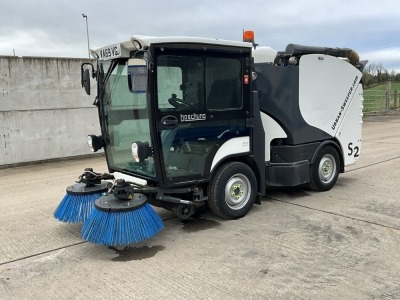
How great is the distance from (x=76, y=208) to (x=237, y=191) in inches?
77.4

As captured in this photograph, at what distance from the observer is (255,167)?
5.05 metres

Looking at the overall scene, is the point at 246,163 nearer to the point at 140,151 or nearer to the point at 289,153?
the point at 289,153

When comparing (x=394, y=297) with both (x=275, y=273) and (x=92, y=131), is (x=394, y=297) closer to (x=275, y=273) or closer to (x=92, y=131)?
(x=275, y=273)

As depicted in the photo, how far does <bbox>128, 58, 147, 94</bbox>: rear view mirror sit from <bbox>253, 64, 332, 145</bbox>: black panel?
197cm

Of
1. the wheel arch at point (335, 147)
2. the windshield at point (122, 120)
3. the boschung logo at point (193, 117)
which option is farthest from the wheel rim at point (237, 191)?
the wheel arch at point (335, 147)

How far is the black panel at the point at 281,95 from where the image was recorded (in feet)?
17.6

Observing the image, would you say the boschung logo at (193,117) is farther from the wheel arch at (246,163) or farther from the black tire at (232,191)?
the black tire at (232,191)

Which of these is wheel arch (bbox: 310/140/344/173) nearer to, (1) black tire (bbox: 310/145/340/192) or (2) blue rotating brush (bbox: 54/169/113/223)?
(1) black tire (bbox: 310/145/340/192)

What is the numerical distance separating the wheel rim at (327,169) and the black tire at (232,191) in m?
1.61

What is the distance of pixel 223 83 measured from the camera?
4.51 m

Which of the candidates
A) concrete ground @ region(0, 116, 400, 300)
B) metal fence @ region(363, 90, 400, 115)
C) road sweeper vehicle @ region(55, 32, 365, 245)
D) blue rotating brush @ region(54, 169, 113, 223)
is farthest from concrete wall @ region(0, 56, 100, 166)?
metal fence @ region(363, 90, 400, 115)

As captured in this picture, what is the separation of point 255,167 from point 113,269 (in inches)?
91.1

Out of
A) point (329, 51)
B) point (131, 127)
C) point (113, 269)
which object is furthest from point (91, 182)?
point (329, 51)

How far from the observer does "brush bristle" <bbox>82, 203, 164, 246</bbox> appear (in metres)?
3.70
